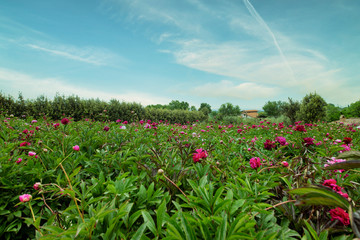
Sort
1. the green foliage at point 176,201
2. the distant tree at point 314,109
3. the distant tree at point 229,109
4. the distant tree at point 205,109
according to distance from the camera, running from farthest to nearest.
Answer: the distant tree at point 229,109 < the distant tree at point 205,109 < the distant tree at point 314,109 < the green foliage at point 176,201

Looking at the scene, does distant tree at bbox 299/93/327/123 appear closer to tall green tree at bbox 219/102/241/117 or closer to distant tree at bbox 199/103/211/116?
distant tree at bbox 199/103/211/116

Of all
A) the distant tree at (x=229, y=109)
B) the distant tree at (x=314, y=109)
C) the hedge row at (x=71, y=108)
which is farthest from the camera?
the distant tree at (x=229, y=109)

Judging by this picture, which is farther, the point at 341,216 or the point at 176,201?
the point at 176,201

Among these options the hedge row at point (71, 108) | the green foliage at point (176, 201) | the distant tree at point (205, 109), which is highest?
the distant tree at point (205, 109)

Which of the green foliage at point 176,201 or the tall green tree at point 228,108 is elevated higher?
the tall green tree at point 228,108

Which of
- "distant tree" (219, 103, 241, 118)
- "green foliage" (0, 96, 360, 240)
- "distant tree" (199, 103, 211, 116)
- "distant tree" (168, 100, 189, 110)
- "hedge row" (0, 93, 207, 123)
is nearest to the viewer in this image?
"green foliage" (0, 96, 360, 240)

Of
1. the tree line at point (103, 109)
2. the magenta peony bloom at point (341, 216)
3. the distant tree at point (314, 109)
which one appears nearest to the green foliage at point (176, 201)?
the magenta peony bloom at point (341, 216)

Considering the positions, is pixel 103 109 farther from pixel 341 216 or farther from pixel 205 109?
pixel 205 109

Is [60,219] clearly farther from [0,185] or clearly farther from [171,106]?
[171,106]

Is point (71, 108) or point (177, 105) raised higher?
point (177, 105)

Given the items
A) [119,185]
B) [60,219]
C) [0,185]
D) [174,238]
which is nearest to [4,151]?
[0,185]

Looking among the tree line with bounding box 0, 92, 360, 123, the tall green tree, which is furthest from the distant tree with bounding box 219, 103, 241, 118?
the tree line with bounding box 0, 92, 360, 123

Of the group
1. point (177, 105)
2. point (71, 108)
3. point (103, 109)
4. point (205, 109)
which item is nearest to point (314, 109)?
point (103, 109)

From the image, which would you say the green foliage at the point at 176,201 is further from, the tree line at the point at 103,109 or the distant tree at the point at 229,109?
the distant tree at the point at 229,109
